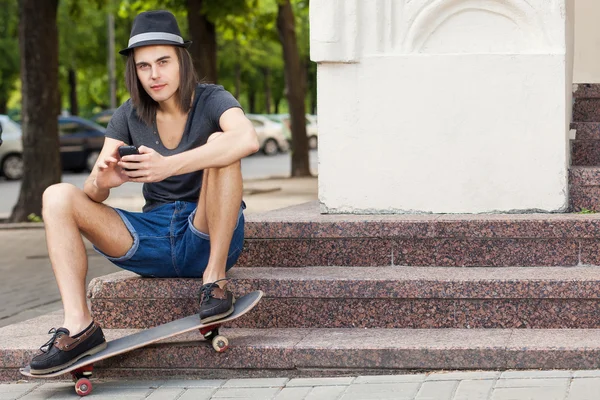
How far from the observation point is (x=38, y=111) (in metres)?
14.4

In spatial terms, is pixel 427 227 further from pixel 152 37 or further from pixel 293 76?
pixel 293 76

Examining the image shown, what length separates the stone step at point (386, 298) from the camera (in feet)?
16.8

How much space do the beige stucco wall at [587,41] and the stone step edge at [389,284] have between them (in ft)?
9.91

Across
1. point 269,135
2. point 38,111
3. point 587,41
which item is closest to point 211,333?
point 587,41

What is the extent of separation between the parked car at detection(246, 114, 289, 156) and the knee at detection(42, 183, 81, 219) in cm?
3652

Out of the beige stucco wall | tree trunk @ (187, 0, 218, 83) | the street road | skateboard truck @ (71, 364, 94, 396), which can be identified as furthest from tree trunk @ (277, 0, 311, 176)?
skateboard truck @ (71, 364, 94, 396)

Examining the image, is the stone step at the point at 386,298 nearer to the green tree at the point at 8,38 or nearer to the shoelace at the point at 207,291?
the shoelace at the point at 207,291

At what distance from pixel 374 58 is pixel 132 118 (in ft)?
5.15

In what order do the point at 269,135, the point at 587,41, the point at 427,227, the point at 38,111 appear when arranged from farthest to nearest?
1. the point at 269,135
2. the point at 38,111
3. the point at 587,41
4. the point at 427,227

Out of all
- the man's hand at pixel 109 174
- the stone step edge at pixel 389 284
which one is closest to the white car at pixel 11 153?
the stone step edge at pixel 389 284

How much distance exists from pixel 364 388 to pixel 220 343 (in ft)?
2.37

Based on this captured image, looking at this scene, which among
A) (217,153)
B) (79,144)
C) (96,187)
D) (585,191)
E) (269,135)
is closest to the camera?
(217,153)

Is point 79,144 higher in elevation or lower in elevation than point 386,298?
lower

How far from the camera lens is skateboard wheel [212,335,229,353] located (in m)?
4.95
